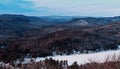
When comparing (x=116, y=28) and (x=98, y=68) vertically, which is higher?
(x=98, y=68)

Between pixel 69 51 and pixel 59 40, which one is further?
pixel 59 40

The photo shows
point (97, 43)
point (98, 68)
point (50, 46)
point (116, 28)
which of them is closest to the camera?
point (98, 68)

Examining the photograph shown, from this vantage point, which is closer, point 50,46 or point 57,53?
point 57,53

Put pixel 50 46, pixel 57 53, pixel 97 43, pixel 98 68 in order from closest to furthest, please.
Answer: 1. pixel 98 68
2. pixel 57 53
3. pixel 50 46
4. pixel 97 43

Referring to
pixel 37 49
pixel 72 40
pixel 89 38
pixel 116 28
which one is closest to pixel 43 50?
pixel 37 49

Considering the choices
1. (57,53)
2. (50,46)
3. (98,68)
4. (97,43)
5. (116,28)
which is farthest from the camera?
(116,28)

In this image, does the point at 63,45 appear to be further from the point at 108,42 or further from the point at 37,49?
the point at 108,42

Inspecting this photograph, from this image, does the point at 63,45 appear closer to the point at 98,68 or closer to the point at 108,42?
the point at 108,42

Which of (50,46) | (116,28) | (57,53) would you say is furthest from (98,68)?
(116,28)

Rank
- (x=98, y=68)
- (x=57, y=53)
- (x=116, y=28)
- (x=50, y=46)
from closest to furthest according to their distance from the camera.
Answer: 1. (x=98, y=68)
2. (x=57, y=53)
3. (x=50, y=46)
4. (x=116, y=28)
